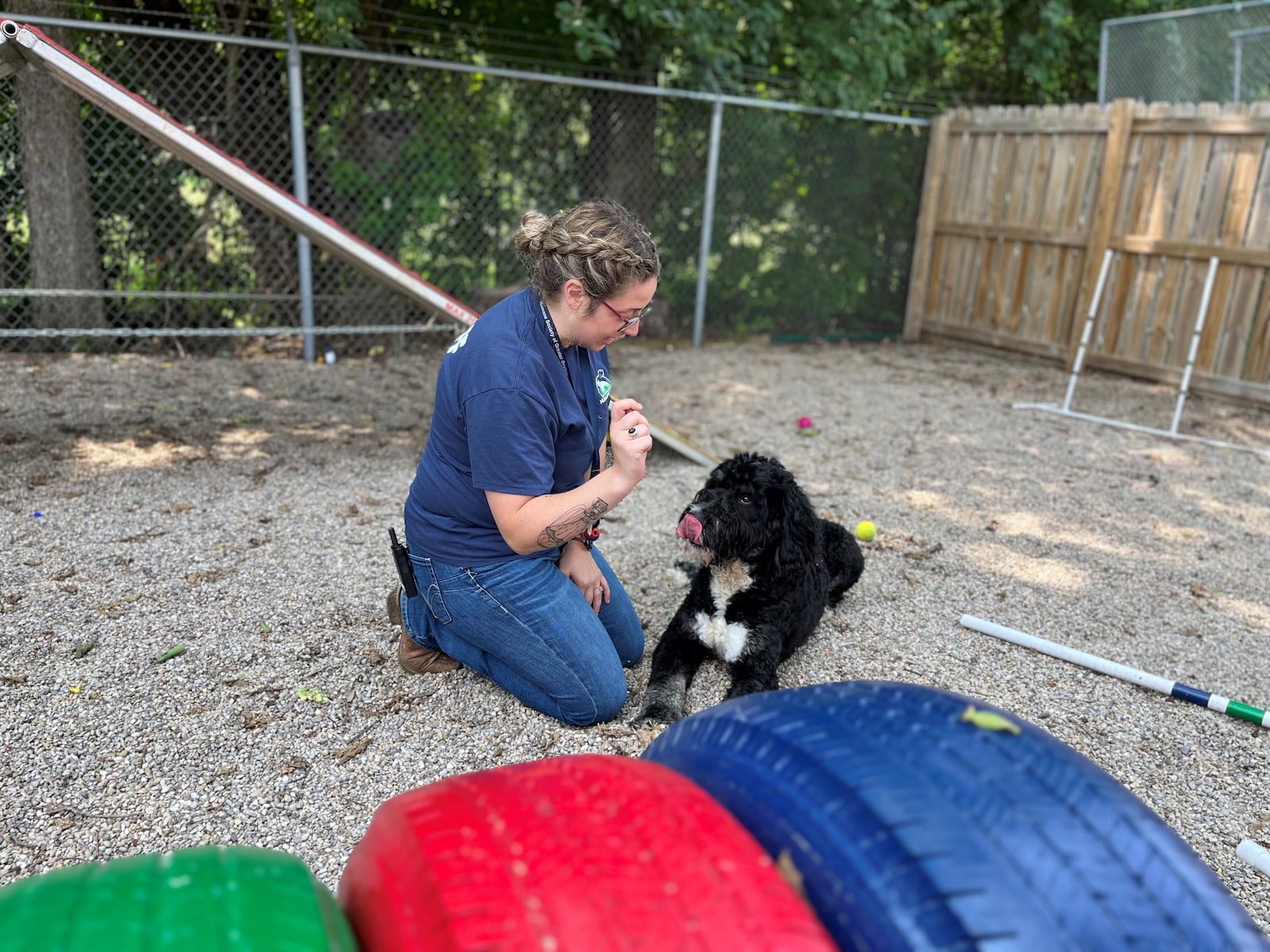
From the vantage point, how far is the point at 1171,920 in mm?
1155

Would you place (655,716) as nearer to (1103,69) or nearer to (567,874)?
(567,874)

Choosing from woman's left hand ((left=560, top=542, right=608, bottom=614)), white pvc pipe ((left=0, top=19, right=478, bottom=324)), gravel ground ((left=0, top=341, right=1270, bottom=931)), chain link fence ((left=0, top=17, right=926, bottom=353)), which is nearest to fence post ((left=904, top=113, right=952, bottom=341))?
chain link fence ((left=0, top=17, right=926, bottom=353))

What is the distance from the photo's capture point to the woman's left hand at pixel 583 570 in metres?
3.09

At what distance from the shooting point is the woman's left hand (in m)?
3.09

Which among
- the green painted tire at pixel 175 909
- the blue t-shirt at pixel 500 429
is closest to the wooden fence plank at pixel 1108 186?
the blue t-shirt at pixel 500 429

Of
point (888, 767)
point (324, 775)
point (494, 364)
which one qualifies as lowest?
point (324, 775)

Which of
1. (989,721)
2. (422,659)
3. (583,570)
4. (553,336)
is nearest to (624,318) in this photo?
(553,336)

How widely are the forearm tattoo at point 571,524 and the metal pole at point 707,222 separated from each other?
7.48 meters

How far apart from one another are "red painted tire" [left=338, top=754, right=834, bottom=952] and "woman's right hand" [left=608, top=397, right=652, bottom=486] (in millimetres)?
A: 1272

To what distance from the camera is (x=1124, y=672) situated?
341 cm

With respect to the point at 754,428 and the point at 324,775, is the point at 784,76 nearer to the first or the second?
the point at 754,428

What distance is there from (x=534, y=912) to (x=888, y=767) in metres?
0.52

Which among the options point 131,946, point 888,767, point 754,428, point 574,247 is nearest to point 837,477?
point 754,428

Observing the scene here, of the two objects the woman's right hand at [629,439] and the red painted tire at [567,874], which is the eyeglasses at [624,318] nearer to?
the woman's right hand at [629,439]
